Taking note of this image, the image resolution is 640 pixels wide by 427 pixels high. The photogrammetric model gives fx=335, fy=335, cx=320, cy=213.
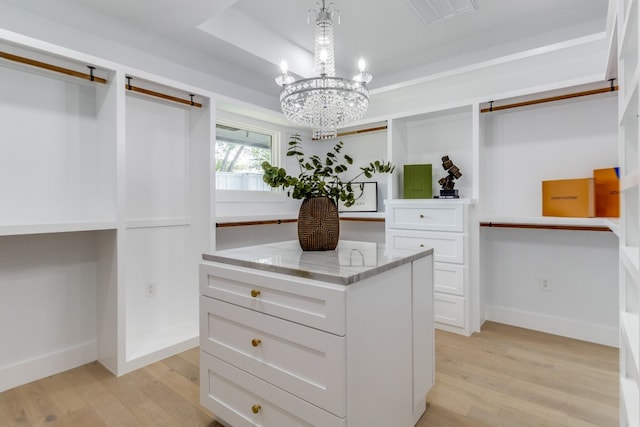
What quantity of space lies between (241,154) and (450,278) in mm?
2363

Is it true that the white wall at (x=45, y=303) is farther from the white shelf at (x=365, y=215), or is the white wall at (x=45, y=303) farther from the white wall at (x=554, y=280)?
the white wall at (x=554, y=280)

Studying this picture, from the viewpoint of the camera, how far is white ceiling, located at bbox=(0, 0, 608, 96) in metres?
2.31

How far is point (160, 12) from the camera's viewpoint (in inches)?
91.4

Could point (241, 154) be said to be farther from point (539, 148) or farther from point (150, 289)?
point (539, 148)

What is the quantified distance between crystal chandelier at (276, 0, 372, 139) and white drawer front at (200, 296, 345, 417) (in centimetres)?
130

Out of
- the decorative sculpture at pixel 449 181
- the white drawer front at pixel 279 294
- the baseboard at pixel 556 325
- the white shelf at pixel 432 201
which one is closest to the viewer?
the white drawer front at pixel 279 294

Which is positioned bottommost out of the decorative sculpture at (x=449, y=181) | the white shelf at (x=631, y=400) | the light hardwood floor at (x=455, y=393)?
the light hardwood floor at (x=455, y=393)

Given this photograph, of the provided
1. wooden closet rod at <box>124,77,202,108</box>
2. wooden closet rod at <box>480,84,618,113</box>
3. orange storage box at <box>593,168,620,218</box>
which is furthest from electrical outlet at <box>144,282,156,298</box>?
orange storage box at <box>593,168,620,218</box>

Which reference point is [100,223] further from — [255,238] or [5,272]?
[255,238]

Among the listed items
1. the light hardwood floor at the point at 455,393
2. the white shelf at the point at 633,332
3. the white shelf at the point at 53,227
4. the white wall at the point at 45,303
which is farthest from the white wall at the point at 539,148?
the white wall at the point at 45,303

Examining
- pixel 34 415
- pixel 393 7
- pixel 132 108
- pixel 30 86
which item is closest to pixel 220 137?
pixel 132 108

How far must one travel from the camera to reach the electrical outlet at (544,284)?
2883mm

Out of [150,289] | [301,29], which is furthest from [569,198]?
[150,289]

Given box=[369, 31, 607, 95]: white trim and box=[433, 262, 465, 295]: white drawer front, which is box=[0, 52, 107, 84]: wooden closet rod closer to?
box=[369, 31, 607, 95]: white trim
